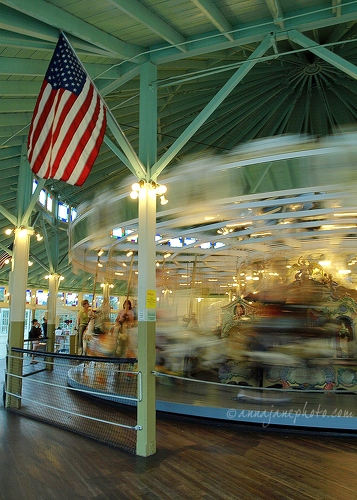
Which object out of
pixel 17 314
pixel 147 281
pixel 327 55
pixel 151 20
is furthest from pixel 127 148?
pixel 17 314

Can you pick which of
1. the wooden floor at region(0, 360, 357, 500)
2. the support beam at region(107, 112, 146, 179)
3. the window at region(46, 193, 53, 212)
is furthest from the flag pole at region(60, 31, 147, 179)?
the window at region(46, 193, 53, 212)

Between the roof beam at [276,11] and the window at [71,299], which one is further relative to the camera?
the window at [71,299]

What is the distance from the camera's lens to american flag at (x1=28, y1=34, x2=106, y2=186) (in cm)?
563

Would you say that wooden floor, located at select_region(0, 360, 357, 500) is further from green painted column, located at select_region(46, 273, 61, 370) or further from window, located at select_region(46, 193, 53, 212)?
window, located at select_region(46, 193, 53, 212)

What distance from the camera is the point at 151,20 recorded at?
244 inches

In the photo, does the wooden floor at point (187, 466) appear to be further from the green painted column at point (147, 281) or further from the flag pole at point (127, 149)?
the flag pole at point (127, 149)

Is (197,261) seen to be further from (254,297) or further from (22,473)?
(22,473)

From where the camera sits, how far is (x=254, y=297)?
10539 millimetres

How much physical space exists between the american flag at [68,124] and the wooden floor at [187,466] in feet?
12.2

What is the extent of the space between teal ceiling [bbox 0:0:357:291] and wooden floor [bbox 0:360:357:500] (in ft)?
14.5

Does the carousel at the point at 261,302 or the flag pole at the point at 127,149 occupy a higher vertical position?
the flag pole at the point at 127,149

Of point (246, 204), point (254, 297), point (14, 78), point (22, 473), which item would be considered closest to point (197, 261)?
point (254, 297)

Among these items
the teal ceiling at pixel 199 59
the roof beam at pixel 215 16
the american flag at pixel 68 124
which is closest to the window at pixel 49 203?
the teal ceiling at pixel 199 59

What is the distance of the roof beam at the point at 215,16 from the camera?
5789mm
